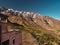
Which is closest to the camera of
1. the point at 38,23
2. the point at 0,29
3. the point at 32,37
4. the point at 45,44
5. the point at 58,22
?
the point at 0,29

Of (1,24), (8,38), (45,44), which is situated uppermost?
(1,24)

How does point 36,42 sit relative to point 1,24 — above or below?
below

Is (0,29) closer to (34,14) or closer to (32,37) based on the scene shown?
(32,37)

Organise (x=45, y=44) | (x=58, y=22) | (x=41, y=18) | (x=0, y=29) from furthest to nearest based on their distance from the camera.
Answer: (x=58, y=22), (x=41, y=18), (x=45, y=44), (x=0, y=29)

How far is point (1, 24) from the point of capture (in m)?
22.4

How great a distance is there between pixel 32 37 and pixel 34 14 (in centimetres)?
7151

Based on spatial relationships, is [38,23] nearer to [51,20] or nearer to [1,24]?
[51,20]

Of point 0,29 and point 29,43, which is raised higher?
point 0,29

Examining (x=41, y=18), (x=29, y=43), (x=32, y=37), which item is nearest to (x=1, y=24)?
(x=29, y=43)

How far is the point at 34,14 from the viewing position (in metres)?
141

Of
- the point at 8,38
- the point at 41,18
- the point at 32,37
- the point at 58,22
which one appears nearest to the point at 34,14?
the point at 41,18

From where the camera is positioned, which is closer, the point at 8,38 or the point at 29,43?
the point at 8,38

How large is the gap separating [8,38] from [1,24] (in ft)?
11.4

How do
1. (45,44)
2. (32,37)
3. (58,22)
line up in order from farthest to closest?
(58,22), (32,37), (45,44)
